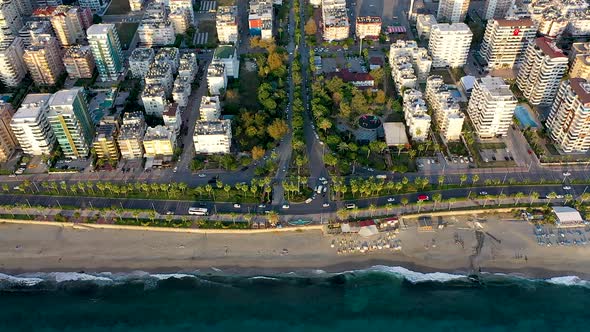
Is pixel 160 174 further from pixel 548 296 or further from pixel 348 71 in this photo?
pixel 548 296

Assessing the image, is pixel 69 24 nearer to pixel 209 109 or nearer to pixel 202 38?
pixel 202 38

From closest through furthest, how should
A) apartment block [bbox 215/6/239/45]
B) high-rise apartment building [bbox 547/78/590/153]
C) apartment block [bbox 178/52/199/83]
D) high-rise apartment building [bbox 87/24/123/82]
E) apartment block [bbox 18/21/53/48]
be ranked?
high-rise apartment building [bbox 547/78/590/153]
high-rise apartment building [bbox 87/24/123/82]
apartment block [bbox 178/52/199/83]
apartment block [bbox 18/21/53/48]
apartment block [bbox 215/6/239/45]

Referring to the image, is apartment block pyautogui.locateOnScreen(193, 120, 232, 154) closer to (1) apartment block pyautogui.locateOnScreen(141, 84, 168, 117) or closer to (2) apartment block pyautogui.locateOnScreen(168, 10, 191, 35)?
(1) apartment block pyautogui.locateOnScreen(141, 84, 168, 117)

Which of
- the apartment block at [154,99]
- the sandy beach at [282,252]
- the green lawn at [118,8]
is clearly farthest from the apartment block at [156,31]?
the sandy beach at [282,252]

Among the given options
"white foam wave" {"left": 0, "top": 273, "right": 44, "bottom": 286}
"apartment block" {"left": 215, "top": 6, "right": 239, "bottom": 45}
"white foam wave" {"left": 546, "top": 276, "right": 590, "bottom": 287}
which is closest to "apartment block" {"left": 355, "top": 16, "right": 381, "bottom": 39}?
"apartment block" {"left": 215, "top": 6, "right": 239, "bottom": 45}

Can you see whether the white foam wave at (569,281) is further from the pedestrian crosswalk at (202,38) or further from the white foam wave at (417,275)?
the pedestrian crosswalk at (202,38)

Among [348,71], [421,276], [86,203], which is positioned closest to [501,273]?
[421,276]
